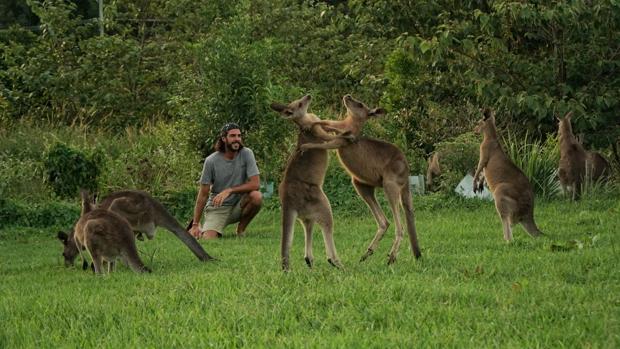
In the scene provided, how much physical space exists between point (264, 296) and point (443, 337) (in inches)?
78.0

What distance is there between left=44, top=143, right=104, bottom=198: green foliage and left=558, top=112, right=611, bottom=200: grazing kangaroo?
317 inches

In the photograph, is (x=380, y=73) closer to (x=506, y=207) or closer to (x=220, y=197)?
(x=220, y=197)

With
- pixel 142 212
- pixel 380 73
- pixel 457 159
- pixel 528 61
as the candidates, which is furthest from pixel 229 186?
pixel 380 73

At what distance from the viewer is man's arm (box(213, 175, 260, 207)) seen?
14.2m

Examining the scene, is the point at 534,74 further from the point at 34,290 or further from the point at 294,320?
the point at 294,320

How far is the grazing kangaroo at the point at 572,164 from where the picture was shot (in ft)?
50.6

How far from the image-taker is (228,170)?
14.8m

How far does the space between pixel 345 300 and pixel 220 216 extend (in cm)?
764

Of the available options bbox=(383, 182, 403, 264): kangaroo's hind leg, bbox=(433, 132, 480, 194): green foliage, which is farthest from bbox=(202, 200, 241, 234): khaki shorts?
bbox=(383, 182, 403, 264): kangaroo's hind leg

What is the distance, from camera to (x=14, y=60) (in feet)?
94.4

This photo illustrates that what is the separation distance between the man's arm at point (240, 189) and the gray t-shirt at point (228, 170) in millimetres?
104

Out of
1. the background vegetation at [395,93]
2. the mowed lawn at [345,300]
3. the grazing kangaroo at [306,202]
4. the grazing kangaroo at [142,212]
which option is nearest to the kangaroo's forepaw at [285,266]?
the grazing kangaroo at [306,202]

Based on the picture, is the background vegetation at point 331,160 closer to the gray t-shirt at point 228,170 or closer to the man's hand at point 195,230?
the man's hand at point 195,230

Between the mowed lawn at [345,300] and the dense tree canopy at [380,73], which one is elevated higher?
the dense tree canopy at [380,73]
